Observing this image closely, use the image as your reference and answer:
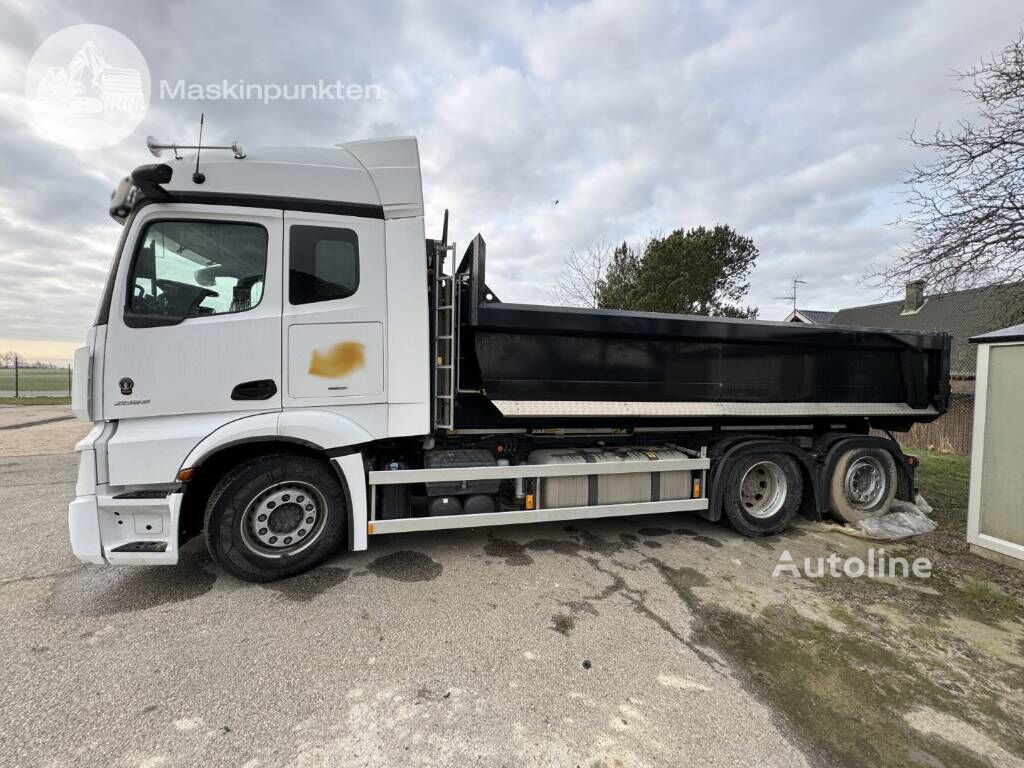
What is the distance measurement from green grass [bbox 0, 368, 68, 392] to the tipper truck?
2504cm

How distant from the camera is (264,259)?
325 centimetres

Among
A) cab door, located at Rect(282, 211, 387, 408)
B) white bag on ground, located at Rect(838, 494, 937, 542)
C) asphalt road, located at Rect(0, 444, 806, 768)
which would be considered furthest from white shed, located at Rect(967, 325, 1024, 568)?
cab door, located at Rect(282, 211, 387, 408)

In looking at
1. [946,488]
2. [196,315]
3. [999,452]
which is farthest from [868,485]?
[196,315]

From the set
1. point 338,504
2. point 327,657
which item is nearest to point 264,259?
point 338,504

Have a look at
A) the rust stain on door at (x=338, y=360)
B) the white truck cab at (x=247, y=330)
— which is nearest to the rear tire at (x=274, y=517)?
the white truck cab at (x=247, y=330)

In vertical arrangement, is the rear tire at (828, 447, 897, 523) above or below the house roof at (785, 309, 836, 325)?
below

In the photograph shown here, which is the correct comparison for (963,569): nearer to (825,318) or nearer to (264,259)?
(264,259)

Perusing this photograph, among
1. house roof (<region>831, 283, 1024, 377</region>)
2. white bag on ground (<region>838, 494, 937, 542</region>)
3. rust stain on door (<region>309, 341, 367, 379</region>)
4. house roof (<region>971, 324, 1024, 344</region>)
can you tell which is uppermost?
house roof (<region>831, 283, 1024, 377</region>)

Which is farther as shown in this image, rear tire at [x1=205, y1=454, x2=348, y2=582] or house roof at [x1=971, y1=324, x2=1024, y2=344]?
house roof at [x1=971, y1=324, x2=1024, y2=344]

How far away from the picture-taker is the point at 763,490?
15.8ft

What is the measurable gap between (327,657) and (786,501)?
178 inches

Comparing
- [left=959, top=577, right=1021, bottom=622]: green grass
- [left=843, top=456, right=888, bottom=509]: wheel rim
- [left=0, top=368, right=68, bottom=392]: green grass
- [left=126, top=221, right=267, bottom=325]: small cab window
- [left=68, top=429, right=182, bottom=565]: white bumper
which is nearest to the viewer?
[left=68, top=429, right=182, bottom=565]: white bumper

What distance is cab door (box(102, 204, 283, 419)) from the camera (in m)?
3.04

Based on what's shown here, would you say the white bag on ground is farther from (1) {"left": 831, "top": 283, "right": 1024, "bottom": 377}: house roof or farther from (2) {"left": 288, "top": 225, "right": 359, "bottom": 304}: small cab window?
(2) {"left": 288, "top": 225, "right": 359, "bottom": 304}: small cab window
